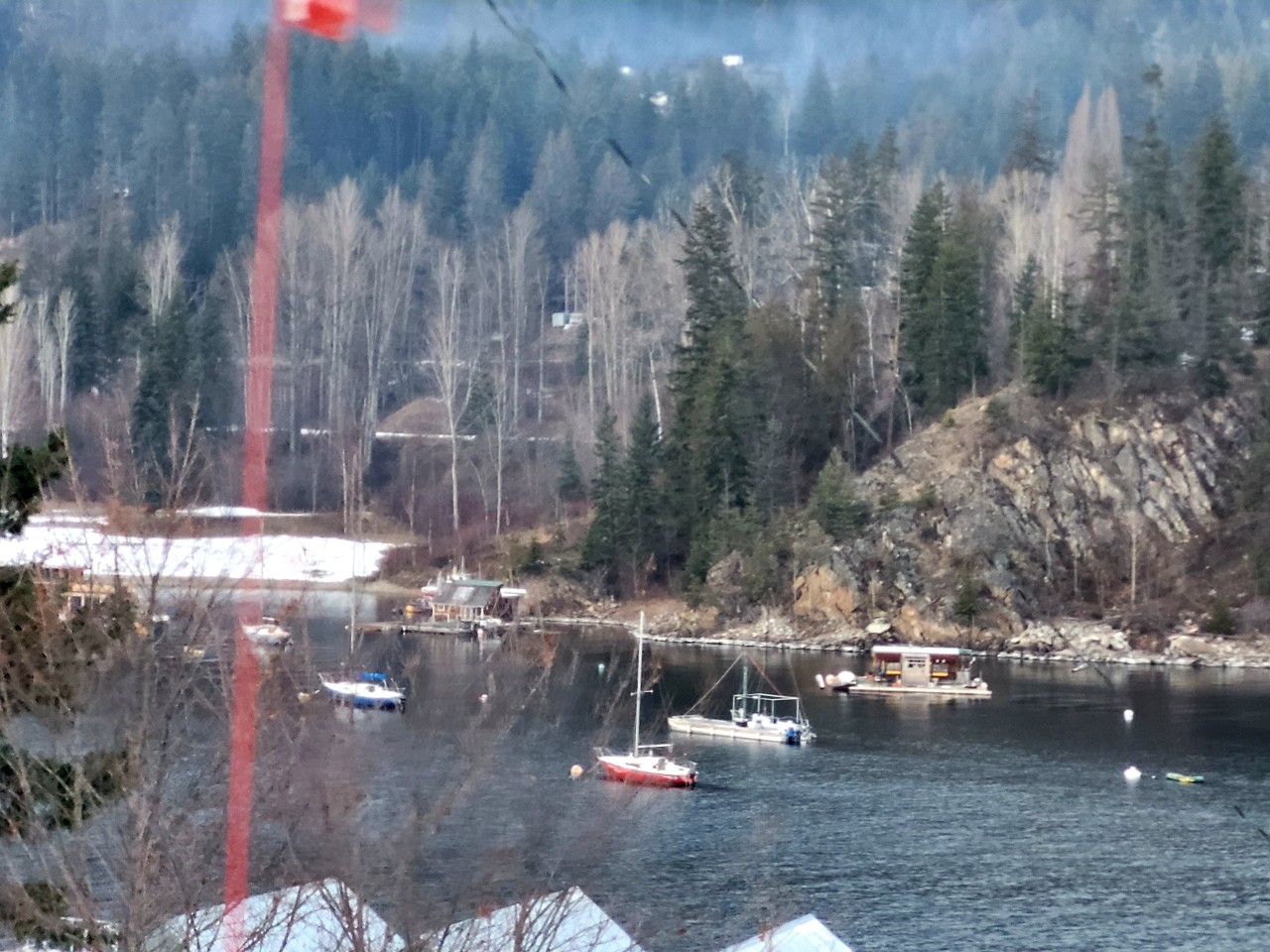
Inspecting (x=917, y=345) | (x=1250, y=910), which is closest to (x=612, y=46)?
(x=917, y=345)

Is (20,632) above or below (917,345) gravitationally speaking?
below

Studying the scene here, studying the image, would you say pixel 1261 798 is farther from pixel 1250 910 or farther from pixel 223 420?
pixel 223 420

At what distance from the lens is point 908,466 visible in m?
28.4

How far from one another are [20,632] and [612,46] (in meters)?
34.3

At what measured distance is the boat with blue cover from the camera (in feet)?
27.9

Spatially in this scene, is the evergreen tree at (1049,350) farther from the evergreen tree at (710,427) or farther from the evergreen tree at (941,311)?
the evergreen tree at (710,427)

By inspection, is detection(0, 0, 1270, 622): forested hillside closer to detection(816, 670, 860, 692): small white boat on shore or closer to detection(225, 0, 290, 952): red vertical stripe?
detection(816, 670, 860, 692): small white boat on shore

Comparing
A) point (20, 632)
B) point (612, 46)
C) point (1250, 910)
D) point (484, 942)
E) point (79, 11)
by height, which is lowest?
point (1250, 910)

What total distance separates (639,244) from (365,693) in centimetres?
2873

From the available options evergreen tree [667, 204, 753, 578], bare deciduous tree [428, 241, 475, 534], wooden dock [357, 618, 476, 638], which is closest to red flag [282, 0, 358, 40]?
wooden dock [357, 618, 476, 638]

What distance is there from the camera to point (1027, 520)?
89.7 ft

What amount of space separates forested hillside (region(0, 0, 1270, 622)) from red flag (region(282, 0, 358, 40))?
15350 mm

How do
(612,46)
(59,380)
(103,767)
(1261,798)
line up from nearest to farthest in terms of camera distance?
(103,767) < (1261,798) < (59,380) < (612,46)

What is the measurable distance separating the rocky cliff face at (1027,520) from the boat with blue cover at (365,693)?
35.8 ft
